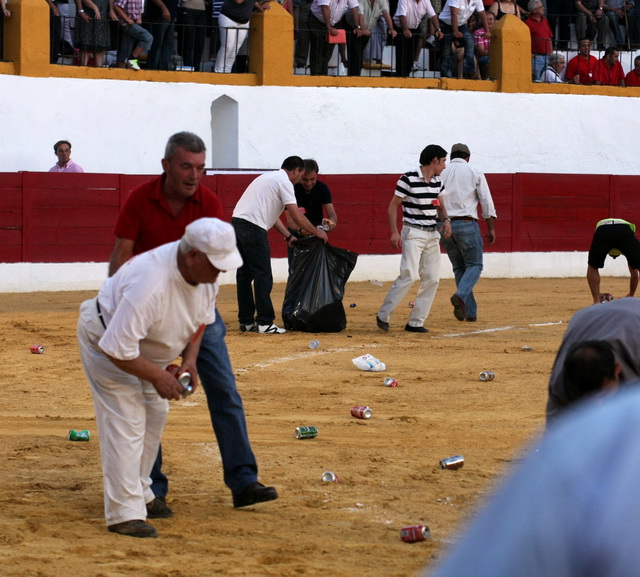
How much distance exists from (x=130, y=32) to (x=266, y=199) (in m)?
7.63

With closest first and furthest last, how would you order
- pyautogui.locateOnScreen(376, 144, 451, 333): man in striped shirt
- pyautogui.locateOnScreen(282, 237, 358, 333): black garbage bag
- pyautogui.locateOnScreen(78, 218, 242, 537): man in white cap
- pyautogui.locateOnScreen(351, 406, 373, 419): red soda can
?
pyautogui.locateOnScreen(78, 218, 242, 537): man in white cap → pyautogui.locateOnScreen(351, 406, 373, 419): red soda can → pyautogui.locateOnScreen(376, 144, 451, 333): man in striped shirt → pyautogui.locateOnScreen(282, 237, 358, 333): black garbage bag

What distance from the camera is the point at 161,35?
58.5 feet

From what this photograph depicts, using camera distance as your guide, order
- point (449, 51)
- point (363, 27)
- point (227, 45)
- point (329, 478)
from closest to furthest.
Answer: point (329, 478), point (227, 45), point (363, 27), point (449, 51)

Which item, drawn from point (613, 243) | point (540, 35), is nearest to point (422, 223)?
point (613, 243)

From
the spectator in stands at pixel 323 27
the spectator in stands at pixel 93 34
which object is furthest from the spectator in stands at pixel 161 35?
the spectator in stands at pixel 323 27

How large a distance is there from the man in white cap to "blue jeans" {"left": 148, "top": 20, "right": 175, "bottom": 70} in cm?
1355

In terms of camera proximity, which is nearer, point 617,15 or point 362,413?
point 362,413

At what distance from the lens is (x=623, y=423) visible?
1.24 m

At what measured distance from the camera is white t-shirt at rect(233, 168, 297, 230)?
35.6ft

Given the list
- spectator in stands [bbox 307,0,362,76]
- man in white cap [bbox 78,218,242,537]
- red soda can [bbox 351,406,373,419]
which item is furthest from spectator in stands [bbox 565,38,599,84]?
man in white cap [bbox 78,218,242,537]

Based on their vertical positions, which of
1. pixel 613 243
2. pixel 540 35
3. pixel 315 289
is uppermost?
pixel 540 35

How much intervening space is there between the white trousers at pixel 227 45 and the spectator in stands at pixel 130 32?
3.91ft

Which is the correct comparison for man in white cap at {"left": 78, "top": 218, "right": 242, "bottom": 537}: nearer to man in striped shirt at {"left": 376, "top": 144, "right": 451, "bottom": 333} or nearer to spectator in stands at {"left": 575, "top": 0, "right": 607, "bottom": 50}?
man in striped shirt at {"left": 376, "top": 144, "right": 451, "bottom": 333}

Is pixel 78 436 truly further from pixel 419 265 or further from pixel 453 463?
pixel 419 265
